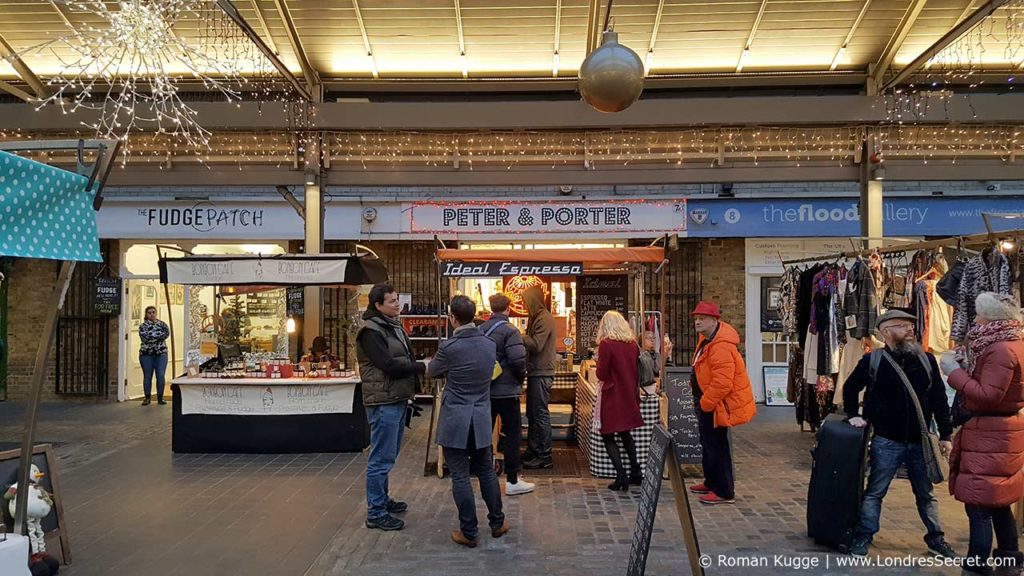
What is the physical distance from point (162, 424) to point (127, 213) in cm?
398

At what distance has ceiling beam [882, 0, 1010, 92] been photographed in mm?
6470

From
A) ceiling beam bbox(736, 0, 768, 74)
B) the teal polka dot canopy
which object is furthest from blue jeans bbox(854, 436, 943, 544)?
ceiling beam bbox(736, 0, 768, 74)

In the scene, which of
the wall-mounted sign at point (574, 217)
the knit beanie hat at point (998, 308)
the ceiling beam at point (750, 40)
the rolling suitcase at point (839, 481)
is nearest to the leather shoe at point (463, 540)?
the rolling suitcase at point (839, 481)

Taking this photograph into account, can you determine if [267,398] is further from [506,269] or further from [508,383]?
[508,383]

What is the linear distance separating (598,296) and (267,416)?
16.0 ft

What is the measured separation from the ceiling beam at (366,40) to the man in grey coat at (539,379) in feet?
12.4

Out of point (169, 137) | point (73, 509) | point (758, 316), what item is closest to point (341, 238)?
point (169, 137)

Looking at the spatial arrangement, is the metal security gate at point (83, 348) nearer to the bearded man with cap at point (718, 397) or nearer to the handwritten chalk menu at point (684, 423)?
the handwritten chalk menu at point (684, 423)

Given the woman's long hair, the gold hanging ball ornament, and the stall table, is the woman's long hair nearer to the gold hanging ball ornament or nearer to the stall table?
the gold hanging ball ornament

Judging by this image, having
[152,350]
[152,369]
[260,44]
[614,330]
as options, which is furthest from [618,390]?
[152,369]

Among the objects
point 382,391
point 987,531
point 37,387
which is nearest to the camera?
point 37,387

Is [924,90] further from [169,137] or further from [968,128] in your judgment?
[169,137]

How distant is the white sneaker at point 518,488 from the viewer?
19.6ft

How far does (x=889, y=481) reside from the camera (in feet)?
15.0
